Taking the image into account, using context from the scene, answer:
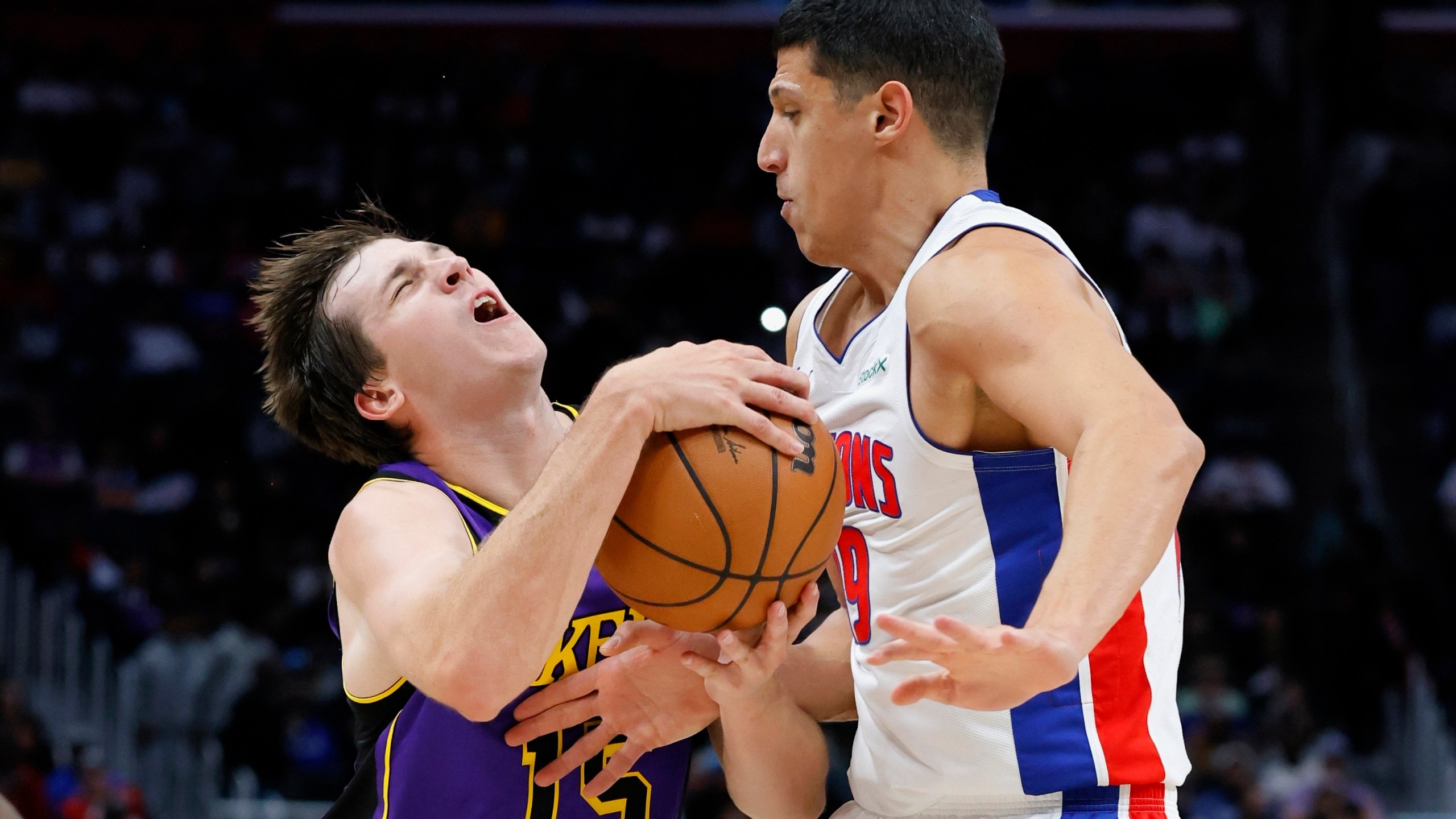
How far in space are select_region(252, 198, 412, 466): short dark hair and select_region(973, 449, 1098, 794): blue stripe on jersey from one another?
134cm

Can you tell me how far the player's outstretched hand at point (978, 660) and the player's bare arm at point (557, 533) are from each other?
1.78 feet

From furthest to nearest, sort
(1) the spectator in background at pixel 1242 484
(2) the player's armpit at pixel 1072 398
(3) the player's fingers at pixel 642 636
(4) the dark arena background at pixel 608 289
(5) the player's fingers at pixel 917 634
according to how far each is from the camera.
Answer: (1) the spectator in background at pixel 1242 484 < (4) the dark arena background at pixel 608 289 < (3) the player's fingers at pixel 642 636 < (2) the player's armpit at pixel 1072 398 < (5) the player's fingers at pixel 917 634

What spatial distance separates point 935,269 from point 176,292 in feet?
35.2

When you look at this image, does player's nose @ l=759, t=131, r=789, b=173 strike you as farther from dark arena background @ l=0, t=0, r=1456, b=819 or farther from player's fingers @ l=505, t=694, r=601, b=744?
dark arena background @ l=0, t=0, r=1456, b=819

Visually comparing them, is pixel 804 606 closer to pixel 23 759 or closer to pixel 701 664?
pixel 701 664

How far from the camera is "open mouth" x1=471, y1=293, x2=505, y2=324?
10.4 ft

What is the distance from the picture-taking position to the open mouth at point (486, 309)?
317 cm

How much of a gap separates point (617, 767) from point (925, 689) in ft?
3.62

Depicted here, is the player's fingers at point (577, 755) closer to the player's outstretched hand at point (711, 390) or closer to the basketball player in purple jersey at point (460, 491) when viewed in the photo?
the basketball player in purple jersey at point (460, 491)

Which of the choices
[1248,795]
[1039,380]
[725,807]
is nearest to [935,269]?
[1039,380]

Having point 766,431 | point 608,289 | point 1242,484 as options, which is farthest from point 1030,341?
point 608,289

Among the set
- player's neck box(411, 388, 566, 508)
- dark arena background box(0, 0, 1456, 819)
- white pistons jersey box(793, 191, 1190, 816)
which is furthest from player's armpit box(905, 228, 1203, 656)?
dark arena background box(0, 0, 1456, 819)

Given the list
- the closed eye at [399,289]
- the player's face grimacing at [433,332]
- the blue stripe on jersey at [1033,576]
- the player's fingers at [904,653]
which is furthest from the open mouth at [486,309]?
the player's fingers at [904,653]

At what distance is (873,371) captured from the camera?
277 cm
